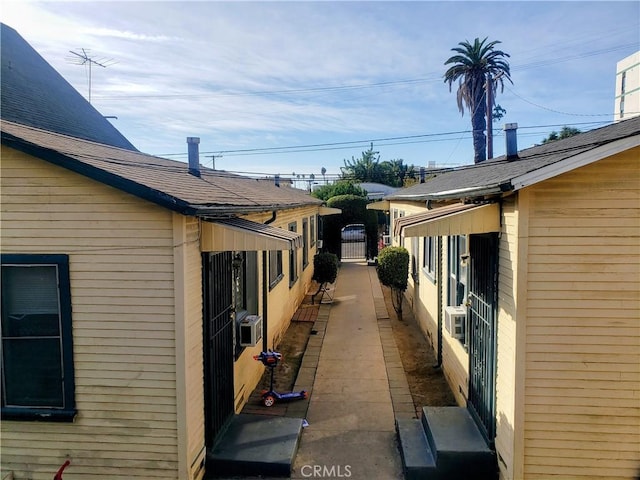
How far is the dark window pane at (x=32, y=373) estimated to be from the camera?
449 centimetres

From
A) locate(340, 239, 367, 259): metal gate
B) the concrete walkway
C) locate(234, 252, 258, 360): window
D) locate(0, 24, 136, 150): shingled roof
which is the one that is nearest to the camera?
the concrete walkway

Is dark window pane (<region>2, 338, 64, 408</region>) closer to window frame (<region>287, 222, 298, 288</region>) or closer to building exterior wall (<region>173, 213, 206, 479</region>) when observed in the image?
building exterior wall (<region>173, 213, 206, 479</region>)

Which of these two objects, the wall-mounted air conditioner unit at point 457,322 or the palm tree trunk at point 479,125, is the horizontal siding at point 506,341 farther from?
the palm tree trunk at point 479,125

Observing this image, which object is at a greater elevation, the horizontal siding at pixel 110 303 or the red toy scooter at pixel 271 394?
the horizontal siding at pixel 110 303

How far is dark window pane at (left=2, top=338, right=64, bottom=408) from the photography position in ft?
14.7

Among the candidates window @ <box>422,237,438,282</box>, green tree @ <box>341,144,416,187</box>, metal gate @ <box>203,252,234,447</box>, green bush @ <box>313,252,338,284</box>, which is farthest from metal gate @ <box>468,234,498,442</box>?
green tree @ <box>341,144,416,187</box>

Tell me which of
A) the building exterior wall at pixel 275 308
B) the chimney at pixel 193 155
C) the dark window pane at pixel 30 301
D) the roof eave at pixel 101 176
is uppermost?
the chimney at pixel 193 155

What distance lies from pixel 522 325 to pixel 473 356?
1752 mm

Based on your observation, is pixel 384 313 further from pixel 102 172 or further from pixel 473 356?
pixel 102 172

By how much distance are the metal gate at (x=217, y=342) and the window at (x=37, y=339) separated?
1.41m

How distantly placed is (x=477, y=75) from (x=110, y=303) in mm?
26049

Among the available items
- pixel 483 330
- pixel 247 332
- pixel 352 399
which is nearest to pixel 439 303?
pixel 352 399

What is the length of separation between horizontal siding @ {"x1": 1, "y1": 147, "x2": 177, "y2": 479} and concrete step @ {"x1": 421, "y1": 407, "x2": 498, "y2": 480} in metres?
2.99

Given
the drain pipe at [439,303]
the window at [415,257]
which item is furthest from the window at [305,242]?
the drain pipe at [439,303]
